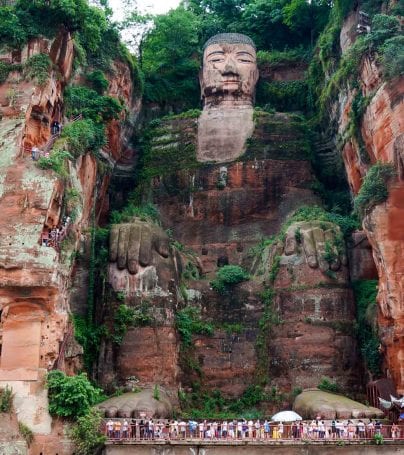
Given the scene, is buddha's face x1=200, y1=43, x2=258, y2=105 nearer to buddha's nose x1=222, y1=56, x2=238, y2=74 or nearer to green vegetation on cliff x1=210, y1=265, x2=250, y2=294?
buddha's nose x1=222, y1=56, x2=238, y2=74

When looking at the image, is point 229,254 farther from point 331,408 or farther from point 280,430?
point 280,430

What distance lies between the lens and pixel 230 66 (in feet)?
133

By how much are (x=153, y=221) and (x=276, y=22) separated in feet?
53.7

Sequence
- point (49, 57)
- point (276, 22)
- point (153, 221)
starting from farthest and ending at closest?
point (276, 22), point (153, 221), point (49, 57)

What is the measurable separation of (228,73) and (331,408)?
64.1 ft

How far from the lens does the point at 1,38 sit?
3092cm

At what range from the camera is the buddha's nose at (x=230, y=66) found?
4044 centimetres

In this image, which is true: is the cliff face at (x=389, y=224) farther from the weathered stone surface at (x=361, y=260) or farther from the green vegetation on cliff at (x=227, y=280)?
the green vegetation on cliff at (x=227, y=280)

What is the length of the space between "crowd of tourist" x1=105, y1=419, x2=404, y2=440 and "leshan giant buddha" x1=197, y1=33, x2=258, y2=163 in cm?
1569

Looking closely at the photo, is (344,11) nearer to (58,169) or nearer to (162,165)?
(162,165)

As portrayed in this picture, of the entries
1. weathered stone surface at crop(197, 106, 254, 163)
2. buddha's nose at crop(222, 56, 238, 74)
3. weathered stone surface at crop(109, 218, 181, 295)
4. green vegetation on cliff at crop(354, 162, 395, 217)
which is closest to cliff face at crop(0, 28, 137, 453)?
weathered stone surface at crop(109, 218, 181, 295)

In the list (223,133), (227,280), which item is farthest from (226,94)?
(227,280)

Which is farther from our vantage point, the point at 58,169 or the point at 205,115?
the point at 205,115

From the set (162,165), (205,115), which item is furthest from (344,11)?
(162,165)
